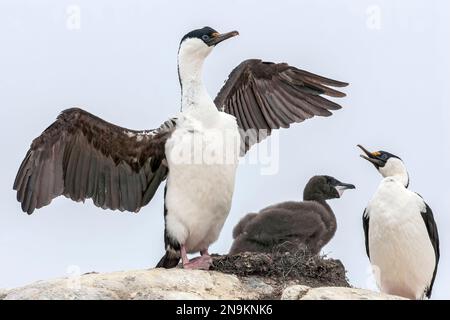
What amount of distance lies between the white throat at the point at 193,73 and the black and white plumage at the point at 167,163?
0.04ft

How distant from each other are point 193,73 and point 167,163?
3.48 ft

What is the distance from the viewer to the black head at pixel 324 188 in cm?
1380

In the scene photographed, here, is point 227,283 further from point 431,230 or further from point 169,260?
point 431,230

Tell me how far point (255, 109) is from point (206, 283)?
3.61 meters

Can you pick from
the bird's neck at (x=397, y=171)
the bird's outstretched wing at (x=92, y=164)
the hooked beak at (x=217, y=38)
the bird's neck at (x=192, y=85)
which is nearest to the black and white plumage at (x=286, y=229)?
the bird's neck at (x=397, y=171)

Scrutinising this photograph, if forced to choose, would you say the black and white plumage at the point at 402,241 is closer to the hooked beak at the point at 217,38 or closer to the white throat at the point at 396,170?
the white throat at the point at 396,170

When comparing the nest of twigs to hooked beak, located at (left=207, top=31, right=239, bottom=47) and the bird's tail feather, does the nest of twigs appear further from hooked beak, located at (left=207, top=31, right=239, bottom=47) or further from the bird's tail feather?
hooked beak, located at (left=207, top=31, right=239, bottom=47)

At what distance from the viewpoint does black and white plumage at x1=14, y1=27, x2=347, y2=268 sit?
38.1 feet

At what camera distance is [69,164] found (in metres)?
12.4

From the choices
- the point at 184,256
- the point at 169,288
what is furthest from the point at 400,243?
the point at 169,288

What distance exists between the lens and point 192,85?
1202cm

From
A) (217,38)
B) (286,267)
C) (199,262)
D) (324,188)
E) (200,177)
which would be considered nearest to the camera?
(286,267)

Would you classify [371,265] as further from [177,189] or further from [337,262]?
[177,189]
